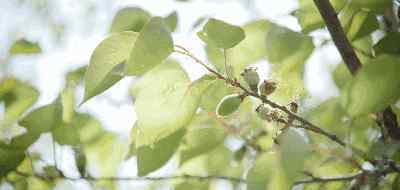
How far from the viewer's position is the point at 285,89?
89 centimetres

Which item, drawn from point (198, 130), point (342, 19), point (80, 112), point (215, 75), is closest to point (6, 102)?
point (80, 112)

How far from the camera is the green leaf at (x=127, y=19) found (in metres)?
0.98

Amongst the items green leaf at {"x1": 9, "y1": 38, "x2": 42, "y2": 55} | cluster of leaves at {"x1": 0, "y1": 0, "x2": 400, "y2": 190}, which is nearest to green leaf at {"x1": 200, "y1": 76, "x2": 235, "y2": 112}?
cluster of leaves at {"x1": 0, "y1": 0, "x2": 400, "y2": 190}

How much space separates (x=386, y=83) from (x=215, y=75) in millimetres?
237

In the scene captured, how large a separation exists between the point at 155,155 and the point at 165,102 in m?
0.17

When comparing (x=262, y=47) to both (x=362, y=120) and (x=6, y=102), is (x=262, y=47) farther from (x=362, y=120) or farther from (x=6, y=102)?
(x=6, y=102)

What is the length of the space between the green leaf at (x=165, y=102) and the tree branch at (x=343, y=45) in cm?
19

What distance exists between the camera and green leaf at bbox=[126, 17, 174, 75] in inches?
26.2

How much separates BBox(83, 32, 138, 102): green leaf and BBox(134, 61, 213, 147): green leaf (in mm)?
52

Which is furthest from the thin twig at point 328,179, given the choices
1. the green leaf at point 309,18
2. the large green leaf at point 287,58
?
the green leaf at point 309,18

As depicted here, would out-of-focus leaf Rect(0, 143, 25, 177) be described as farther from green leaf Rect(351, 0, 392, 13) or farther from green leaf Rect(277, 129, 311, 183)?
green leaf Rect(351, 0, 392, 13)

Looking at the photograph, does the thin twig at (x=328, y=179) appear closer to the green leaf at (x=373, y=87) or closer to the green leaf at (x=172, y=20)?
the green leaf at (x=373, y=87)

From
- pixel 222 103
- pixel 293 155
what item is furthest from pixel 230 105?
pixel 293 155

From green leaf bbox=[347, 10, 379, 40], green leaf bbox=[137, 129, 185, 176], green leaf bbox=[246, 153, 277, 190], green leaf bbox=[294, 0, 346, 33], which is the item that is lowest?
green leaf bbox=[137, 129, 185, 176]
